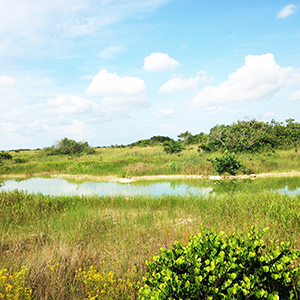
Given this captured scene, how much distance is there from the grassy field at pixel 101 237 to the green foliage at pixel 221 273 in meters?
0.38

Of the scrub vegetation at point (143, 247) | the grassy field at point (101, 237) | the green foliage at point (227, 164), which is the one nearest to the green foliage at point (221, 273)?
the scrub vegetation at point (143, 247)

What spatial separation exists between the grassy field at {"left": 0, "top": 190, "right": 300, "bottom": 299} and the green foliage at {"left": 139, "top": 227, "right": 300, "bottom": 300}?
1.24 feet

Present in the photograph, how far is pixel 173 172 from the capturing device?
18.3 metres

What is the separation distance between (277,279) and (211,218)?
3.61 meters

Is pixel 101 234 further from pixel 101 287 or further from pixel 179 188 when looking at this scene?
pixel 179 188

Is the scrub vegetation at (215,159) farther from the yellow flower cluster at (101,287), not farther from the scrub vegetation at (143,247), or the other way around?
the yellow flower cluster at (101,287)

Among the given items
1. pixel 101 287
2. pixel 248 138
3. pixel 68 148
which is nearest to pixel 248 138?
pixel 248 138

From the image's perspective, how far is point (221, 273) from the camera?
1.97m

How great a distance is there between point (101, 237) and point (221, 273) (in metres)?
3.19

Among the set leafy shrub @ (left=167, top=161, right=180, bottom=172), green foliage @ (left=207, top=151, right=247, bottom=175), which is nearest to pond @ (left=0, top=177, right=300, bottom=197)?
green foliage @ (left=207, top=151, right=247, bottom=175)

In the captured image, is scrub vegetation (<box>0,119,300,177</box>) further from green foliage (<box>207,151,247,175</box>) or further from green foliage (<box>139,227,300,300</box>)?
green foliage (<box>139,227,300,300</box>)

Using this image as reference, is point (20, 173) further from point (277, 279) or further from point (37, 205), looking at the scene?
point (277, 279)

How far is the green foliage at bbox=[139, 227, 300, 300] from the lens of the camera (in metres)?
1.93

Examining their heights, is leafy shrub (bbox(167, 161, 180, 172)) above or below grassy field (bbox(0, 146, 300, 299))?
above
